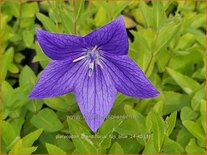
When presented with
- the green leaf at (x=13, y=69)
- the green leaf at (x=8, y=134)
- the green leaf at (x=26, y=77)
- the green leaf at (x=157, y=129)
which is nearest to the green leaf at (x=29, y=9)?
the green leaf at (x=13, y=69)

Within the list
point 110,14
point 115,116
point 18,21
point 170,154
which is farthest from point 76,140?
point 18,21

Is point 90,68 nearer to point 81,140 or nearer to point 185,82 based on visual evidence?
point 81,140

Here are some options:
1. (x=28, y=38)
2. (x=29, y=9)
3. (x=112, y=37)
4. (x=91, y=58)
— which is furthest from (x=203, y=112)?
(x=29, y=9)

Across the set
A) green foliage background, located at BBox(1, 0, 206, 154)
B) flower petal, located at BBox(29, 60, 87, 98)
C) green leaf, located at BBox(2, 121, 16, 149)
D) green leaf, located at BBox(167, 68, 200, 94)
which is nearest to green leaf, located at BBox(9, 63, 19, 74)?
green foliage background, located at BBox(1, 0, 206, 154)

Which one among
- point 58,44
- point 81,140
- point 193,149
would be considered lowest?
point 193,149

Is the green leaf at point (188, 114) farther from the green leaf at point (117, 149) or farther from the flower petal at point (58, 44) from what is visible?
the flower petal at point (58, 44)

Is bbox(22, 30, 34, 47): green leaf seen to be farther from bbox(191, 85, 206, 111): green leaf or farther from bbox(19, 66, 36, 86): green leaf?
bbox(191, 85, 206, 111): green leaf
